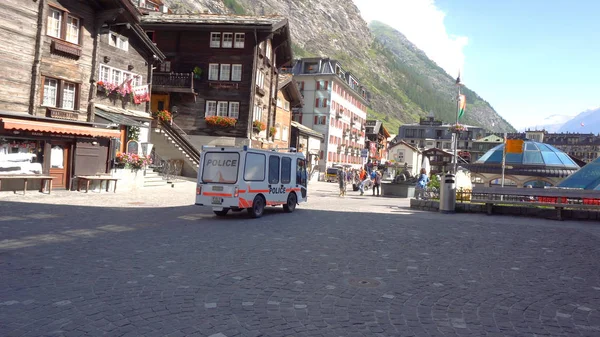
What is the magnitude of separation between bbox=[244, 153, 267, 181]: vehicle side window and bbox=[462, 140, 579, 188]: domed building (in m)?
39.8

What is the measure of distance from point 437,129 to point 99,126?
132 m

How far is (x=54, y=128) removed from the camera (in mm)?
19625

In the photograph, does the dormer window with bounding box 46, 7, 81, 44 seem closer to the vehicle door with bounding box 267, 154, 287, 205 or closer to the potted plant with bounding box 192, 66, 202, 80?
the vehicle door with bounding box 267, 154, 287, 205

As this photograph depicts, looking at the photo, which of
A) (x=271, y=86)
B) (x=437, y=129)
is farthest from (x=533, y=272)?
(x=437, y=129)

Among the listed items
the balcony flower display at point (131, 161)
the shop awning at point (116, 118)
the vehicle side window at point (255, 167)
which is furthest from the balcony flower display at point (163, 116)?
the vehicle side window at point (255, 167)

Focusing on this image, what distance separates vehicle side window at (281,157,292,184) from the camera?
17.1m

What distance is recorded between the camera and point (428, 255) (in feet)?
30.9

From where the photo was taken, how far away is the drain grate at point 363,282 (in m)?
6.78

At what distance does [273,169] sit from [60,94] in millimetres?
11632

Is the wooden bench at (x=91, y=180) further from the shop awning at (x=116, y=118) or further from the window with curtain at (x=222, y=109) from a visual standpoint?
the window with curtain at (x=222, y=109)

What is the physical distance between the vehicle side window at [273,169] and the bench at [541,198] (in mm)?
8987

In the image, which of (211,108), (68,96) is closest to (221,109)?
(211,108)

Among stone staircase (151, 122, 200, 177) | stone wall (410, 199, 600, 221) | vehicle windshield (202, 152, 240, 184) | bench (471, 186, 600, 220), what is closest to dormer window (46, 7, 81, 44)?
stone staircase (151, 122, 200, 177)

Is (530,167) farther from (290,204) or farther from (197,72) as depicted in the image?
(290,204)
